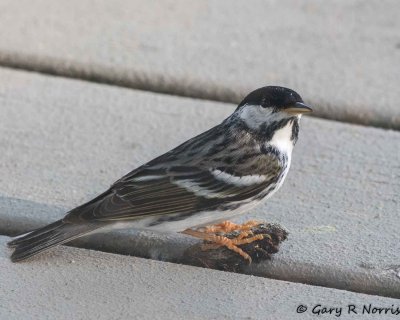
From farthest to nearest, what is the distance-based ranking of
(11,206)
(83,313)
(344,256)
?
(11,206) → (344,256) → (83,313)

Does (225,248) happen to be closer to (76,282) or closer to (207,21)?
(76,282)

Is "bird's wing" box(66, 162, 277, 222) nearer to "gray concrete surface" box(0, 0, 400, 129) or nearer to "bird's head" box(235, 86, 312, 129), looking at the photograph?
"bird's head" box(235, 86, 312, 129)

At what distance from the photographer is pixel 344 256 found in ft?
15.3

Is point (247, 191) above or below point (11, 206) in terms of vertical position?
above

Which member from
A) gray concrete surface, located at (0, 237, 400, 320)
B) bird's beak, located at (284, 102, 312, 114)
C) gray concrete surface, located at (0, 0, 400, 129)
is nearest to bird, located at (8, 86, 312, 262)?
bird's beak, located at (284, 102, 312, 114)

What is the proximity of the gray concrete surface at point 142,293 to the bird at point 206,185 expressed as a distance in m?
0.14

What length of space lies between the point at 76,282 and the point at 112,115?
198cm

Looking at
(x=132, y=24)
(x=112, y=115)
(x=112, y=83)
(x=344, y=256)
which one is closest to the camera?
(x=344, y=256)

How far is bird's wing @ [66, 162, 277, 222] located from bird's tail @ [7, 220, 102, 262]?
Result: 5 cm

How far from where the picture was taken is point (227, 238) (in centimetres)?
471

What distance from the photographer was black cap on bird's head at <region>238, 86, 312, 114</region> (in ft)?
15.9

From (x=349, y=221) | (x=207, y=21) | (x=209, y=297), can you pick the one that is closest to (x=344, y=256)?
(x=349, y=221)

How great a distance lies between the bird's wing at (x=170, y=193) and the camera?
463 cm

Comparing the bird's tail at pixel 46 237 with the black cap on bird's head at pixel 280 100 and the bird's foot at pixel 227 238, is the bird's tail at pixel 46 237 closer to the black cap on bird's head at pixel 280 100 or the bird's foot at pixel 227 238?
the bird's foot at pixel 227 238
